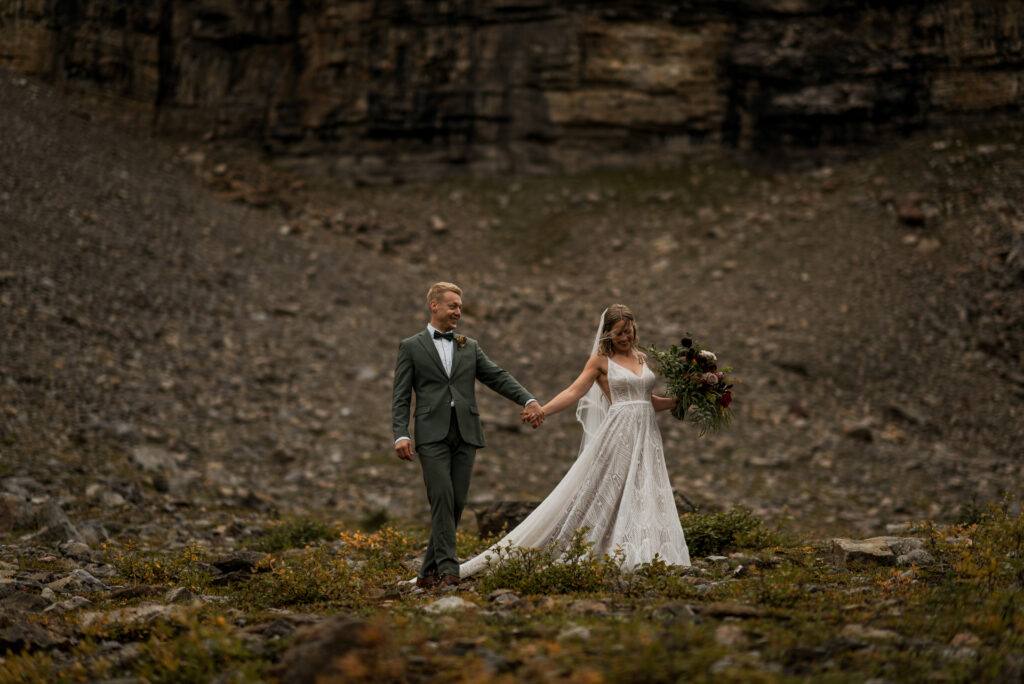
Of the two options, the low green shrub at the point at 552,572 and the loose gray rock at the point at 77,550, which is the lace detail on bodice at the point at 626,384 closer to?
the low green shrub at the point at 552,572

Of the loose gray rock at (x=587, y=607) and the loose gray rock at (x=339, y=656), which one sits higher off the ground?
the loose gray rock at (x=339, y=656)

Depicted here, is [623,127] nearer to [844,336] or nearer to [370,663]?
[844,336]

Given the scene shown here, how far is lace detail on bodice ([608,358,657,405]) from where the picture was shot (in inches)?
318

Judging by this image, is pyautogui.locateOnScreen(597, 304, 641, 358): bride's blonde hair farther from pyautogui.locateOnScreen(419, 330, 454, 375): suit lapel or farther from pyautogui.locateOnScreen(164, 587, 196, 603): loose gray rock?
pyautogui.locateOnScreen(164, 587, 196, 603): loose gray rock

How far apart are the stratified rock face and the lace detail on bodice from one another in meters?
29.5

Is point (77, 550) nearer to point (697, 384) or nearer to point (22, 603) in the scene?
point (22, 603)

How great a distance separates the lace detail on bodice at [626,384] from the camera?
26.5 ft

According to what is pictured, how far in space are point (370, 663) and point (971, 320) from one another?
24.6 m

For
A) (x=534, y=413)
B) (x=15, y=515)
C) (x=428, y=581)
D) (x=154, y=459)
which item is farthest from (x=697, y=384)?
(x=154, y=459)

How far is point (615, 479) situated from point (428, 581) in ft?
6.81

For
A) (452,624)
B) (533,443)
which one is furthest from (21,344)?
(452,624)

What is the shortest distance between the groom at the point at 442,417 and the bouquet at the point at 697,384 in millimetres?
1608

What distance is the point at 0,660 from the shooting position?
4840 mm

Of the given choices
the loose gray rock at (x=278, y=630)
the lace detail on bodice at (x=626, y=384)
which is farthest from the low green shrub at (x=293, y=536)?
the loose gray rock at (x=278, y=630)
